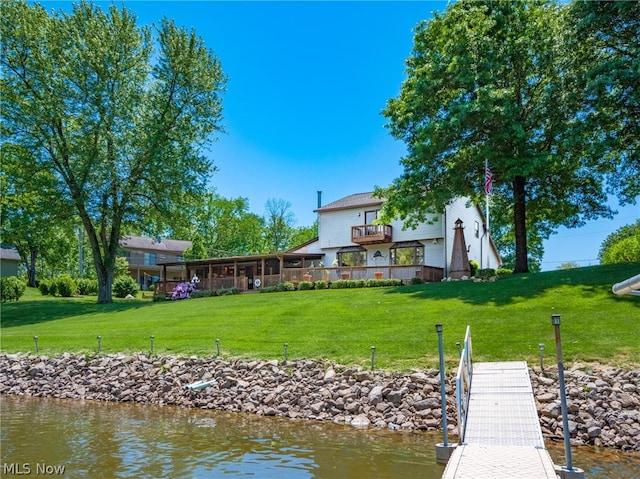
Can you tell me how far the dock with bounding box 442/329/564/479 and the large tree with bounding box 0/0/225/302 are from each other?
24.5 meters

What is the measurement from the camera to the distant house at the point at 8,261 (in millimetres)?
44781

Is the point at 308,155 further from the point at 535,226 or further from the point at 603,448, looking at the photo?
the point at 603,448

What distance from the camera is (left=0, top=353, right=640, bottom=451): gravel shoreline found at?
9.41 m

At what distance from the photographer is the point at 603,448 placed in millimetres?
8648

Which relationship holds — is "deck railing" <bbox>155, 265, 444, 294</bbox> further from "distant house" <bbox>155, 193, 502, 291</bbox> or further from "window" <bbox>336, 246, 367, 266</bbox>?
"window" <bbox>336, 246, 367, 266</bbox>

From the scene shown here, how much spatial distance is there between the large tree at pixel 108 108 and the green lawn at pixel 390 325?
7.84m

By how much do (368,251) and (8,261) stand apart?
33549 mm

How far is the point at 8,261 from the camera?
45.2 m

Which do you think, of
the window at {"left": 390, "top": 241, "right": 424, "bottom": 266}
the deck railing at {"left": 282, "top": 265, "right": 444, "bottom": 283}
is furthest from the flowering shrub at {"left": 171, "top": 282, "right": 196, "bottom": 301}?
the window at {"left": 390, "top": 241, "right": 424, "bottom": 266}

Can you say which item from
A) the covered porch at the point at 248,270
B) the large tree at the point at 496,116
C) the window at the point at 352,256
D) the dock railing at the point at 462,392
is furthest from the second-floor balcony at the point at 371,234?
the dock railing at the point at 462,392

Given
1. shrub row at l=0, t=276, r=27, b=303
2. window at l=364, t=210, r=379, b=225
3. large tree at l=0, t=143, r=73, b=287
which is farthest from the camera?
window at l=364, t=210, r=379, b=225

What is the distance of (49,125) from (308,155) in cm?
2195

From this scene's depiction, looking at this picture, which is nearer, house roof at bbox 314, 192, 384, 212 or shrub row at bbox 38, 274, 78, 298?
house roof at bbox 314, 192, 384, 212

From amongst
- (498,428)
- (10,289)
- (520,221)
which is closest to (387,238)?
(520,221)
